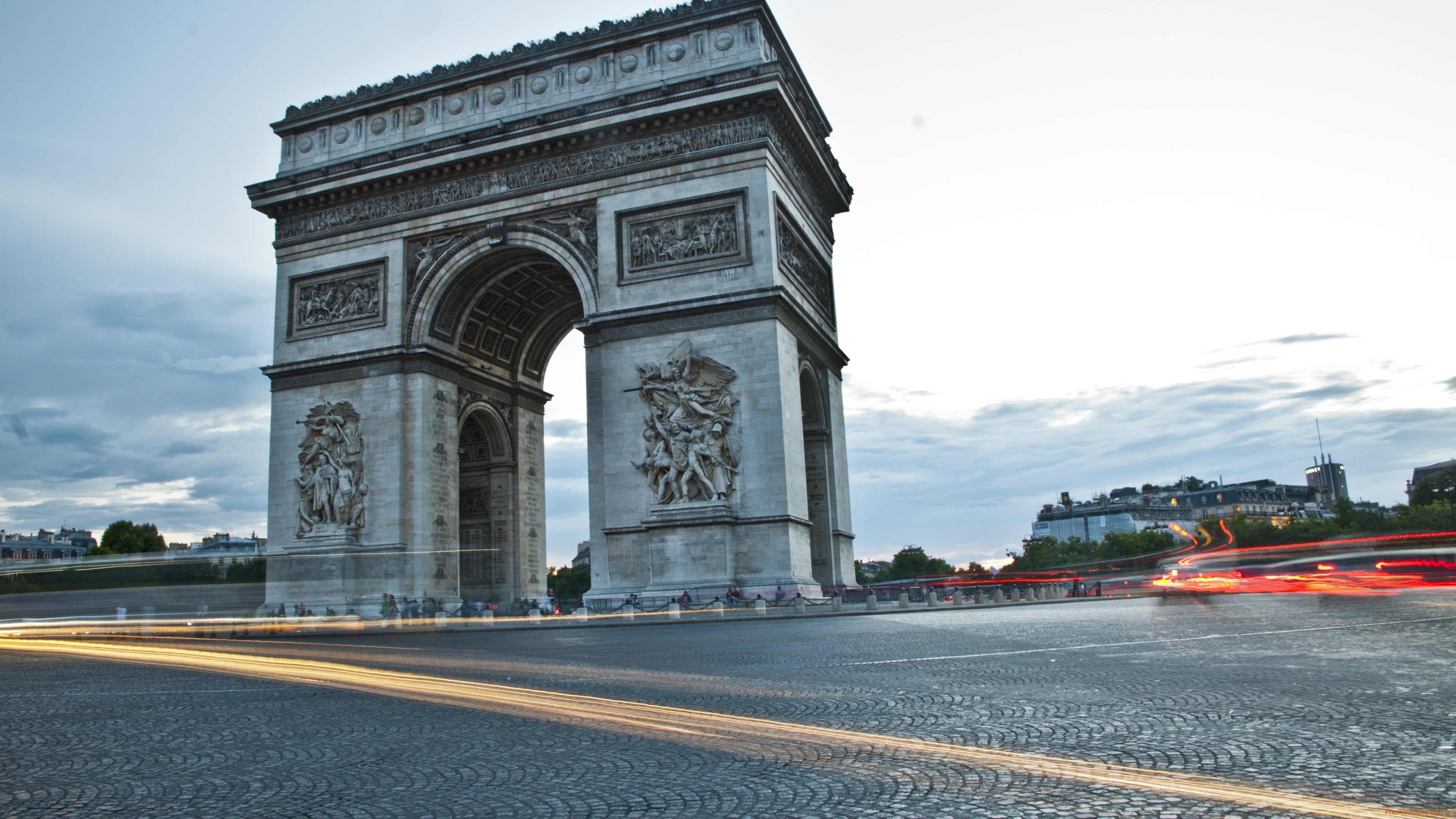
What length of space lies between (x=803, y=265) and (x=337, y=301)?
43.8 feet

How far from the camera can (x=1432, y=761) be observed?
12.3ft

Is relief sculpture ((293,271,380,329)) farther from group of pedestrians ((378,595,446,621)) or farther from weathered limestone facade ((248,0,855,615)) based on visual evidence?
group of pedestrians ((378,595,446,621))

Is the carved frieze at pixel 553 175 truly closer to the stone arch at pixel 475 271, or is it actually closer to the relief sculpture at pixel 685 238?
the stone arch at pixel 475 271

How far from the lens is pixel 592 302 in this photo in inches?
1011

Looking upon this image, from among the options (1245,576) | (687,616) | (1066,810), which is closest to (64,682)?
(1066,810)

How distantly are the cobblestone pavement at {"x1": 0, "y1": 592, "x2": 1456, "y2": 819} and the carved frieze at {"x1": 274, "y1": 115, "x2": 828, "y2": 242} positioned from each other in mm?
17116

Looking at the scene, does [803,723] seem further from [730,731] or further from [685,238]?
[685,238]

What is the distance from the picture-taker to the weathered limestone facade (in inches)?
928

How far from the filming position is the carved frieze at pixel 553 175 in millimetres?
24797

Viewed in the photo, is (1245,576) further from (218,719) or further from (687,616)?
(218,719)

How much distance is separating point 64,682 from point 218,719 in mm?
4358

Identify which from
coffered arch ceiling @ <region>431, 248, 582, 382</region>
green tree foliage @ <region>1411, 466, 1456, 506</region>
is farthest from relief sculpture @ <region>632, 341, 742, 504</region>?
green tree foliage @ <region>1411, 466, 1456, 506</region>

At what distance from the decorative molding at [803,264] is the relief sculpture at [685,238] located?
1239mm

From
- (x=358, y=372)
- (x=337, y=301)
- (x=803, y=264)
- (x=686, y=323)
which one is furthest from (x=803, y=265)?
(x=337, y=301)
